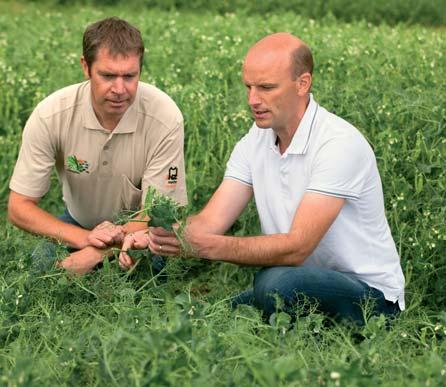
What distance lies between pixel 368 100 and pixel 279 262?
2195 mm

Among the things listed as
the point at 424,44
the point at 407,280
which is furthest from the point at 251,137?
the point at 424,44

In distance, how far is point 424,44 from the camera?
945 centimetres

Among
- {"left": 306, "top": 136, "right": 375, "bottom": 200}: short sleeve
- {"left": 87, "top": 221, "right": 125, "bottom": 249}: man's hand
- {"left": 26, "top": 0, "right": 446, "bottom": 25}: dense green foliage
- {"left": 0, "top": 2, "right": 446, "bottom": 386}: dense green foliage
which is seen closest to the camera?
{"left": 0, "top": 2, "right": 446, "bottom": 386}: dense green foliage

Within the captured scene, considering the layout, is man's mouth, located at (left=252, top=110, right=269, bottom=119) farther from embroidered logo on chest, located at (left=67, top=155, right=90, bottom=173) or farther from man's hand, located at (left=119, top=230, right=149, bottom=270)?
embroidered logo on chest, located at (left=67, top=155, right=90, bottom=173)

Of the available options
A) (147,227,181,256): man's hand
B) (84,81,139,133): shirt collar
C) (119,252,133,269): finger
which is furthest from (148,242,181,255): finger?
(84,81,139,133): shirt collar

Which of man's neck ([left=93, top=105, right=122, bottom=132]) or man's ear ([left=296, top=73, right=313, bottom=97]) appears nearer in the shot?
man's ear ([left=296, top=73, right=313, bottom=97])

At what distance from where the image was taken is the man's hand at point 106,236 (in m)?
4.95

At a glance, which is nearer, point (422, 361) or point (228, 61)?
point (422, 361)

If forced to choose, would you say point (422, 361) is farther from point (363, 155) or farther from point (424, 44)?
point (424, 44)

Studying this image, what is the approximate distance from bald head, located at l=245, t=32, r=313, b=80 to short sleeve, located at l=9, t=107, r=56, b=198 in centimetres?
110

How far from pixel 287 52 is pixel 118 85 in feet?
2.64

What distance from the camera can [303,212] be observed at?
4469 millimetres

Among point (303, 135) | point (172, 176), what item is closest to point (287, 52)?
point (303, 135)

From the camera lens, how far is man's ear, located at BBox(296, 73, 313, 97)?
4.61m
